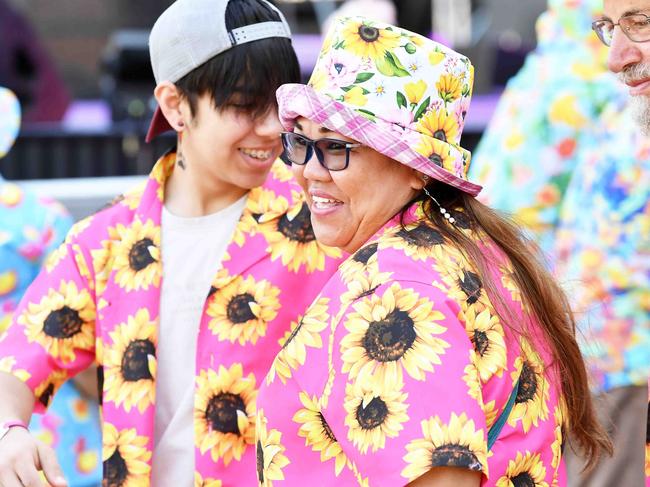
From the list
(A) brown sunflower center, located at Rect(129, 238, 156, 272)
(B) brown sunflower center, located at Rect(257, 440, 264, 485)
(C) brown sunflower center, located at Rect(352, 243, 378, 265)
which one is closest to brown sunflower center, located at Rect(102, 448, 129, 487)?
(A) brown sunflower center, located at Rect(129, 238, 156, 272)

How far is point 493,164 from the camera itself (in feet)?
12.4

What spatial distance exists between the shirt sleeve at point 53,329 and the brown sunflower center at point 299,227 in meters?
0.41

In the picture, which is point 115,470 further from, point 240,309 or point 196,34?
point 196,34

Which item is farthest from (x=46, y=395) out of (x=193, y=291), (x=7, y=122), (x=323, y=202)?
(x=7, y=122)

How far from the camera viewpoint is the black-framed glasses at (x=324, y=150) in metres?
1.58

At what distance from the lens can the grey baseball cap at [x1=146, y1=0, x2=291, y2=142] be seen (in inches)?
80.0

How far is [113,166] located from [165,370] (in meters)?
6.36

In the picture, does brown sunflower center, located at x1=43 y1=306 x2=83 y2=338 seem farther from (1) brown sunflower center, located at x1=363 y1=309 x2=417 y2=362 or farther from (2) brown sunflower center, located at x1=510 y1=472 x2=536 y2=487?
(2) brown sunflower center, located at x1=510 y1=472 x2=536 y2=487

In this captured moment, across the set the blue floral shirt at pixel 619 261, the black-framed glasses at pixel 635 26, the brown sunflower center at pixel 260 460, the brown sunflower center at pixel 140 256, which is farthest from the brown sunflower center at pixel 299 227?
the blue floral shirt at pixel 619 261

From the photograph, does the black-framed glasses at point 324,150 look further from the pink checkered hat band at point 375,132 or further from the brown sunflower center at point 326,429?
the brown sunflower center at point 326,429

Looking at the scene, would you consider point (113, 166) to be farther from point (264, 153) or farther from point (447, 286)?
point (447, 286)

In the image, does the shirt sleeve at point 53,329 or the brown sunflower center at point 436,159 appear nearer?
the brown sunflower center at point 436,159

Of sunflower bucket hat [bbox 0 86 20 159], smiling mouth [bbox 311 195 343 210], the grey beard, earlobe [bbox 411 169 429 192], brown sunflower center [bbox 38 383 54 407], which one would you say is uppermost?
the grey beard

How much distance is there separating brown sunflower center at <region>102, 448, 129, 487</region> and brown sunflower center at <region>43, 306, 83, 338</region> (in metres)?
0.26
